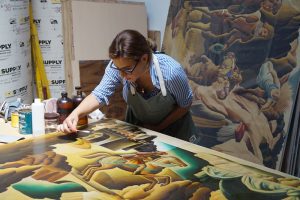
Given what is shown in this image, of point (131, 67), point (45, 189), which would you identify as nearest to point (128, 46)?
point (131, 67)

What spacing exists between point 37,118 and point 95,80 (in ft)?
5.20

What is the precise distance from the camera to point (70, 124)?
70.3 inches

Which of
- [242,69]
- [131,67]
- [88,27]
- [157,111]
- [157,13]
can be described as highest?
[157,13]

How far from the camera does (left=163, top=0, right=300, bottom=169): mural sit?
8.31ft

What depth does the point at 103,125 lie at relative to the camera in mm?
1936

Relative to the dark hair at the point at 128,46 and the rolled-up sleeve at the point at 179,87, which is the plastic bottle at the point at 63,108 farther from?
the rolled-up sleeve at the point at 179,87

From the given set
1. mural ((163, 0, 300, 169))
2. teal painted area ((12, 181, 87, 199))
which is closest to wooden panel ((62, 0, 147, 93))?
mural ((163, 0, 300, 169))

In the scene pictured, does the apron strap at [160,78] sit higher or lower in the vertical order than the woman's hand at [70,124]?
higher

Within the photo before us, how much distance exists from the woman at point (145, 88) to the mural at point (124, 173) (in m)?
0.23

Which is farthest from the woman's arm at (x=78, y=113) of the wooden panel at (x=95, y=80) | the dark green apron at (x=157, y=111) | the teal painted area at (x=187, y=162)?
the wooden panel at (x=95, y=80)

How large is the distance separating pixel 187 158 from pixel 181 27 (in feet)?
6.40

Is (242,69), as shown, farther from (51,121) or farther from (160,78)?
(51,121)

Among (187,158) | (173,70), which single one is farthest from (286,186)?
(173,70)

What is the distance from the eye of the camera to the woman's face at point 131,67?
65.6 inches
